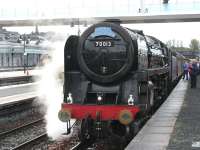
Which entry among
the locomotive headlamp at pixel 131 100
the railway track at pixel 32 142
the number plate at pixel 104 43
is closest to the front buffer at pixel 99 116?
the locomotive headlamp at pixel 131 100

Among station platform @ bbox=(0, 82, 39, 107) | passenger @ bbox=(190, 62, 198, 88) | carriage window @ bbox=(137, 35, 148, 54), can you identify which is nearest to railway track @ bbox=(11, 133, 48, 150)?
carriage window @ bbox=(137, 35, 148, 54)

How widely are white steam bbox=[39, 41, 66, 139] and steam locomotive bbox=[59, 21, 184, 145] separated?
2.10 m

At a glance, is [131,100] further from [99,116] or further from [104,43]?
[104,43]

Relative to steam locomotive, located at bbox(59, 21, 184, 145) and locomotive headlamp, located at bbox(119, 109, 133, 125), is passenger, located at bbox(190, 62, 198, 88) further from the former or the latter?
locomotive headlamp, located at bbox(119, 109, 133, 125)

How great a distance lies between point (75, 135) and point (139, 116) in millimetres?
2317

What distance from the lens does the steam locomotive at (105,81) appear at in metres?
9.86

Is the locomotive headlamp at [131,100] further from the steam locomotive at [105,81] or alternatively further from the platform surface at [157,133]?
the platform surface at [157,133]

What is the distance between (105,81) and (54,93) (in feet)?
31.6

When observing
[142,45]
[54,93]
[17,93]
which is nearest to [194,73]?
[54,93]

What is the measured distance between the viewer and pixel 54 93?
64.5 feet

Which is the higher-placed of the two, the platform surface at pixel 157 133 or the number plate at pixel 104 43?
the number plate at pixel 104 43

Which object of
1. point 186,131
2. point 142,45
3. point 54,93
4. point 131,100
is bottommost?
point 54,93

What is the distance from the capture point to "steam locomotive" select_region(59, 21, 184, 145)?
9.86 metres

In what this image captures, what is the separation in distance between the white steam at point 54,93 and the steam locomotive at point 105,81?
2099 mm
